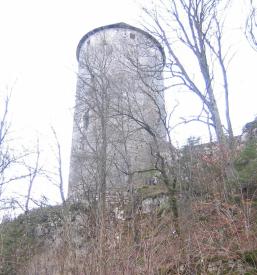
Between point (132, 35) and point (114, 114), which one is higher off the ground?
point (132, 35)

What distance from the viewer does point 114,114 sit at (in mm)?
13570

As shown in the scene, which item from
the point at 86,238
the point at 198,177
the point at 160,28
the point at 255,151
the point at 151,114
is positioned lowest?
the point at 86,238

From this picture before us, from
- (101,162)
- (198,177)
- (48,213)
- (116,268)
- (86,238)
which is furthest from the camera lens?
(48,213)

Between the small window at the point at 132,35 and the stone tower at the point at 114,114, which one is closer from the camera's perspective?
the stone tower at the point at 114,114

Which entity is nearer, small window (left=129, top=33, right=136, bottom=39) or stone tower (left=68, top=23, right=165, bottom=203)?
stone tower (left=68, top=23, right=165, bottom=203)

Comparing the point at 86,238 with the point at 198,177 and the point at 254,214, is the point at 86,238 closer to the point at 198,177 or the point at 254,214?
the point at 254,214

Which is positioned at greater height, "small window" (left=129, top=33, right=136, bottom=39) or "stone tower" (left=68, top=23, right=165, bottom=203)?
"small window" (left=129, top=33, right=136, bottom=39)

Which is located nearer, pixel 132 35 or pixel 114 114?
pixel 114 114

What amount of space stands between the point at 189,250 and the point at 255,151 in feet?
18.4

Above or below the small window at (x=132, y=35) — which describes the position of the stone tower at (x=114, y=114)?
below

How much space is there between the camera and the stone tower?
42.3ft

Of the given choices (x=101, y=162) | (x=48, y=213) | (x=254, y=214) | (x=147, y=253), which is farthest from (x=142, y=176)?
(x=147, y=253)

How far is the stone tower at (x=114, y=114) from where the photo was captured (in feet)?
42.3

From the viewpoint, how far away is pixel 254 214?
699 cm
